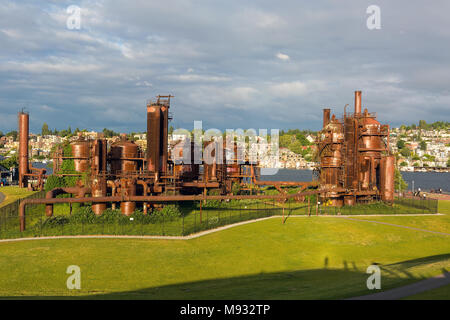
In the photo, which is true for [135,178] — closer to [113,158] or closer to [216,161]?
[113,158]

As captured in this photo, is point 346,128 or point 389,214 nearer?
point 389,214

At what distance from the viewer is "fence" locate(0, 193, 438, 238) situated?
140ft

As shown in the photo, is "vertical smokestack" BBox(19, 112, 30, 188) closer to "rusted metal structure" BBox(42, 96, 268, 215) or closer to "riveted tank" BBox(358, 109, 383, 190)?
"rusted metal structure" BBox(42, 96, 268, 215)

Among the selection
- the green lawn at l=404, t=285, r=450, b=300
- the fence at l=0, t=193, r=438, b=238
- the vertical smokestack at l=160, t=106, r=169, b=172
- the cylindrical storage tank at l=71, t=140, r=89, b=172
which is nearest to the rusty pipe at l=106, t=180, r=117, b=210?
the fence at l=0, t=193, r=438, b=238

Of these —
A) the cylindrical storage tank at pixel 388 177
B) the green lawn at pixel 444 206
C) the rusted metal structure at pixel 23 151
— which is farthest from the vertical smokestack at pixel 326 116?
the rusted metal structure at pixel 23 151

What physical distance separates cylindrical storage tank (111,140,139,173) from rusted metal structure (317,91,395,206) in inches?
1261

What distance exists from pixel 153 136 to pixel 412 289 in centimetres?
4421

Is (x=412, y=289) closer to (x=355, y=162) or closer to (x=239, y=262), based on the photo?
(x=239, y=262)

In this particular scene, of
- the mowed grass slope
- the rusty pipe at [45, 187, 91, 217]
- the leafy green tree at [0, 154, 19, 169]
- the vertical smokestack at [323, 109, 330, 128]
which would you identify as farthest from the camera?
the leafy green tree at [0, 154, 19, 169]

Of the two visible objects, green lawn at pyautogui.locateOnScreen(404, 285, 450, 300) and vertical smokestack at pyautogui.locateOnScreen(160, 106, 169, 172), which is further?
vertical smokestack at pyautogui.locateOnScreen(160, 106, 169, 172)

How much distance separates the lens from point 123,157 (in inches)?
2457
